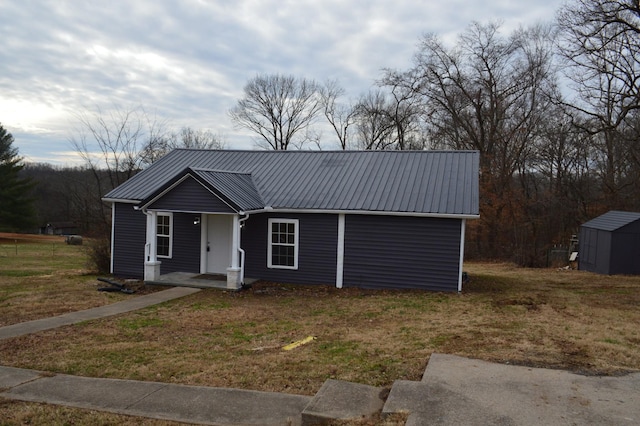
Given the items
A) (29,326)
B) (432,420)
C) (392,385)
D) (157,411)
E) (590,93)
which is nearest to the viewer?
(432,420)

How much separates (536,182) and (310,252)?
24239mm

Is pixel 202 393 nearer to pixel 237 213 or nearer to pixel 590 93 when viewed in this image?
pixel 237 213

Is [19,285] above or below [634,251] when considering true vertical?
below

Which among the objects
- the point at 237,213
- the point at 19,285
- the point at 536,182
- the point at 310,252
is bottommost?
the point at 19,285

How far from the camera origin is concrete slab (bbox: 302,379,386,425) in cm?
499

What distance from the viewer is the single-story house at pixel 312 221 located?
1389 centimetres

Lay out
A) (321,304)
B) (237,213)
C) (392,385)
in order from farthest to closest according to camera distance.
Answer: (237,213) → (321,304) → (392,385)

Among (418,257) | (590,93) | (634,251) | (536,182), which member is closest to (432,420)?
(418,257)

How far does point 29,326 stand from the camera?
31.2 ft

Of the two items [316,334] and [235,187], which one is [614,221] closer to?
[235,187]

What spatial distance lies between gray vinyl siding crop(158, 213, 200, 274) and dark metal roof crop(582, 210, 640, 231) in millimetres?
15473

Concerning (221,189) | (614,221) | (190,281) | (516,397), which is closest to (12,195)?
(190,281)

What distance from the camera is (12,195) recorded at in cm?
4653

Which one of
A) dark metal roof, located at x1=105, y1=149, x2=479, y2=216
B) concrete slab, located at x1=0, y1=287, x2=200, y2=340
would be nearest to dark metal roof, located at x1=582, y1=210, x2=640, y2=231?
dark metal roof, located at x1=105, y1=149, x2=479, y2=216
